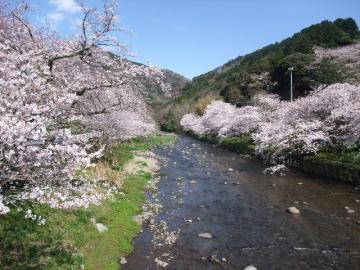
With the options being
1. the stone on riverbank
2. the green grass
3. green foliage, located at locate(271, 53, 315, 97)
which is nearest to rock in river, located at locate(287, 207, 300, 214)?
the green grass

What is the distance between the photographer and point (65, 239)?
41.9ft

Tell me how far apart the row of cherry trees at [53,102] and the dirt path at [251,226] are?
11.6 ft

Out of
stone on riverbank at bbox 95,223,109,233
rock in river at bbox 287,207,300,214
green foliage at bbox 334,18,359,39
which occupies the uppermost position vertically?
green foliage at bbox 334,18,359,39

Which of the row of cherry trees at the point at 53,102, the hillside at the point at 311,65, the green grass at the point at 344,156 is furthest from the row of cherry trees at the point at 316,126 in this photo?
the hillside at the point at 311,65

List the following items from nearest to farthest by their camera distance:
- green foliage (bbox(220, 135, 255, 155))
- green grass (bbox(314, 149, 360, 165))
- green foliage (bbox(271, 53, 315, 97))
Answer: green grass (bbox(314, 149, 360, 165)) → green foliage (bbox(220, 135, 255, 155)) → green foliage (bbox(271, 53, 315, 97))

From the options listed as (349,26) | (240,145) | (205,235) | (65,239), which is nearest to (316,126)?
(205,235)

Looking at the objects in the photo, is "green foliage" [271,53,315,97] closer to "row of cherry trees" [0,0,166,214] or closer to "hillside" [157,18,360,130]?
"hillside" [157,18,360,130]

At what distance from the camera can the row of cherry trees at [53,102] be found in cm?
864

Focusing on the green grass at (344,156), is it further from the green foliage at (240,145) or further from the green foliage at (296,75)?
the green foliage at (296,75)

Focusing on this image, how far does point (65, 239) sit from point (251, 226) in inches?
339

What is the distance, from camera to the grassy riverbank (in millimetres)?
11234

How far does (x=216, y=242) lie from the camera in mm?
15805

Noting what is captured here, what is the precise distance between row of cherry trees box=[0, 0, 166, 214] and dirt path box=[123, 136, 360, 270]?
11.6ft

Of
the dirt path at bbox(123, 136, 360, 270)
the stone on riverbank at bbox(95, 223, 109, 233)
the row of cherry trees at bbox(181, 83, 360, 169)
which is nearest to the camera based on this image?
the dirt path at bbox(123, 136, 360, 270)
